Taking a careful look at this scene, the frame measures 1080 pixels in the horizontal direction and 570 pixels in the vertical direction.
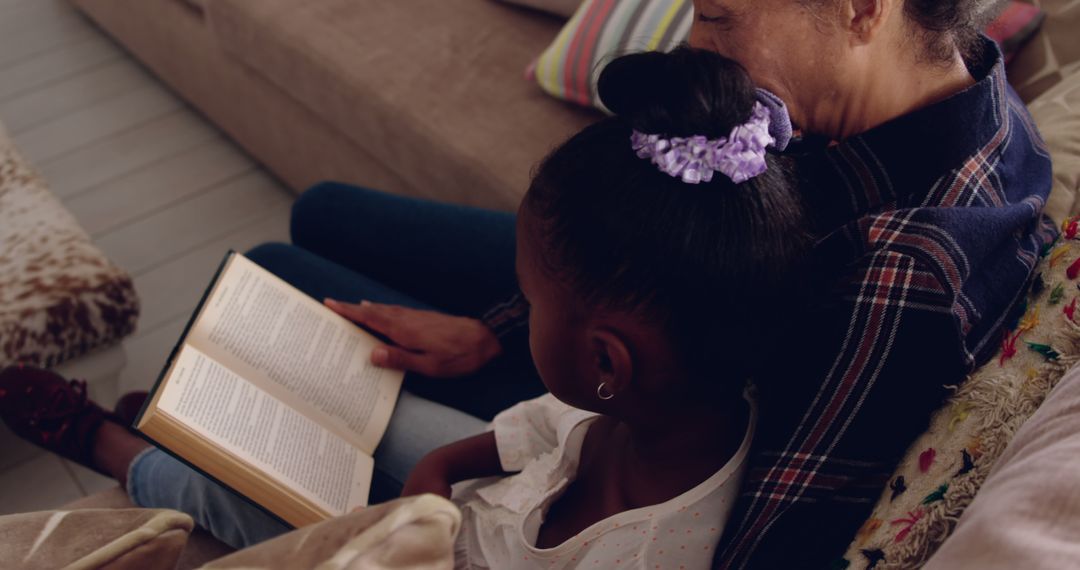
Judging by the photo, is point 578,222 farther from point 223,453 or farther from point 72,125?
point 72,125

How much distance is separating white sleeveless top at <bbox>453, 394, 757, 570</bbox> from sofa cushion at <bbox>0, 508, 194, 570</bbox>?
0.33 metres

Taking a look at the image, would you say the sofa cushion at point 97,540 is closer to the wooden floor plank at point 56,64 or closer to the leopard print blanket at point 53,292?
the leopard print blanket at point 53,292

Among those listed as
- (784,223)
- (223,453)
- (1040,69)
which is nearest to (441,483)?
(223,453)

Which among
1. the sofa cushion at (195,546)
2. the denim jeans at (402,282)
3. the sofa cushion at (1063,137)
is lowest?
the sofa cushion at (195,546)

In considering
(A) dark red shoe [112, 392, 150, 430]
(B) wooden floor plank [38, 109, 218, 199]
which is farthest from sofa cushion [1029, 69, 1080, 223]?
(B) wooden floor plank [38, 109, 218, 199]

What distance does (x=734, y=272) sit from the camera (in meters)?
0.66

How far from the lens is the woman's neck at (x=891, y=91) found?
83 centimetres

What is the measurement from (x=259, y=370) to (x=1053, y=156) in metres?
0.90

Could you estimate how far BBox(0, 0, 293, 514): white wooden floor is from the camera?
78.2 inches

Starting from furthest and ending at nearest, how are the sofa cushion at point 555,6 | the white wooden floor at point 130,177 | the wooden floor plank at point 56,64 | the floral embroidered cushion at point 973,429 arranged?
1. the wooden floor plank at point 56,64
2. the white wooden floor at point 130,177
3. the sofa cushion at point 555,6
4. the floral embroidered cushion at point 973,429

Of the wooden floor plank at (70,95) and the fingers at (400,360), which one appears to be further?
the wooden floor plank at (70,95)

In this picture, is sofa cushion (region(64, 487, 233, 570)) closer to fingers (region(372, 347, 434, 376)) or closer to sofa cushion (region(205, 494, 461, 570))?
fingers (region(372, 347, 434, 376))

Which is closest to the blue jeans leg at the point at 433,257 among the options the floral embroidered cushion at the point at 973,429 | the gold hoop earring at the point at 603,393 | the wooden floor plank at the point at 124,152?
the gold hoop earring at the point at 603,393

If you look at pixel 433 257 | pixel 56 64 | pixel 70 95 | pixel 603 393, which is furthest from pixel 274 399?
pixel 56 64
